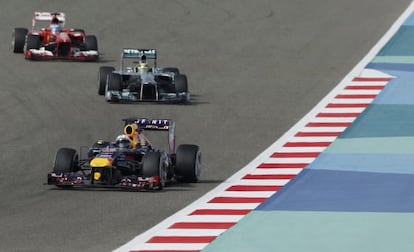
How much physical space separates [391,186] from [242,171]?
3140 mm

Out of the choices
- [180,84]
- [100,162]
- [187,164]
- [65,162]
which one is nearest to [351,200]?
[187,164]

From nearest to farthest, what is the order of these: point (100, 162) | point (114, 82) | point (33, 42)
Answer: point (100, 162) → point (114, 82) → point (33, 42)

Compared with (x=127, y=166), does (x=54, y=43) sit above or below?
above

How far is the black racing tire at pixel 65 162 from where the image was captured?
22.9 metres

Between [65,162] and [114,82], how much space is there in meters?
9.81

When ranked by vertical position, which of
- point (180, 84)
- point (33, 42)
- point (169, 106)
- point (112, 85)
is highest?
point (33, 42)

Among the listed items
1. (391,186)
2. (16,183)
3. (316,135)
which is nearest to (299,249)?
(391,186)

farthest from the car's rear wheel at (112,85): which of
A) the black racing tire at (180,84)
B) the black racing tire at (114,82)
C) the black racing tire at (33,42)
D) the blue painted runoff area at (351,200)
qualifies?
the black racing tire at (33,42)

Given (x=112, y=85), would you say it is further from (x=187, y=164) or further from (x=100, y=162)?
(x=100, y=162)

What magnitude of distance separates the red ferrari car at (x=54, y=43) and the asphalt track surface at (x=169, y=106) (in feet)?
1.41

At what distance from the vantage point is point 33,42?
126 ft

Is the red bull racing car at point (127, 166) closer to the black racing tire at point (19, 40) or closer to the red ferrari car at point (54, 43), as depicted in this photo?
the red ferrari car at point (54, 43)

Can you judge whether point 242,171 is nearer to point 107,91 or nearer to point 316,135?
point 316,135

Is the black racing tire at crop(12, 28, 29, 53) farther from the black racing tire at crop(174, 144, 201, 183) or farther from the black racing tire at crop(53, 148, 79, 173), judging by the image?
the black racing tire at crop(53, 148, 79, 173)
